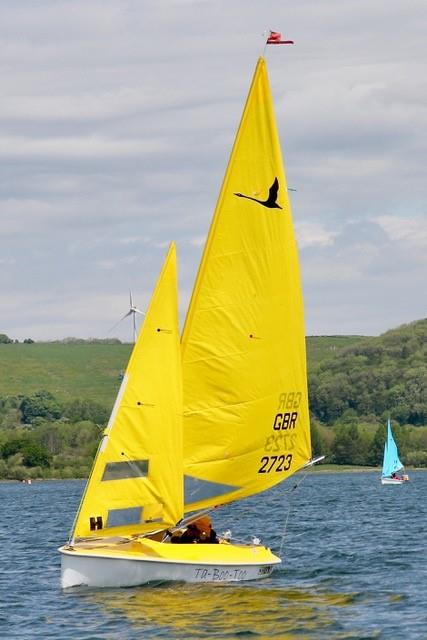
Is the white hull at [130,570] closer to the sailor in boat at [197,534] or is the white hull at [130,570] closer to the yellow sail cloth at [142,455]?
the sailor in boat at [197,534]

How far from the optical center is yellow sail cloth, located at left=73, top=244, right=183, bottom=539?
34.7 metres

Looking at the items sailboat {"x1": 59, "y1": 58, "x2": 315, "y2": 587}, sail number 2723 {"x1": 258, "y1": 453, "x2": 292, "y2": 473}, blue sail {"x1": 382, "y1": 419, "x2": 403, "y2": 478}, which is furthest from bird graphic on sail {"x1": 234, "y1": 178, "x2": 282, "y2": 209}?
blue sail {"x1": 382, "y1": 419, "x2": 403, "y2": 478}

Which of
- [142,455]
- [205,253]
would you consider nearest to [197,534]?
[142,455]

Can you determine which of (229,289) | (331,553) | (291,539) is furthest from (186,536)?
(291,539)

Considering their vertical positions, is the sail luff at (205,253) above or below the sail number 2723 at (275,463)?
above

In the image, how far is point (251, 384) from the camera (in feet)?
116

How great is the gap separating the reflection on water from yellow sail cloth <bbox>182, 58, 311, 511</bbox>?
8.65 feet

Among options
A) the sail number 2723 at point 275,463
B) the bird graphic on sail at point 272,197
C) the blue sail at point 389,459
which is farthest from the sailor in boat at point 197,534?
the blue sail at point 389,459

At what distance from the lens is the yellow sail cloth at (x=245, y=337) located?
34469mm

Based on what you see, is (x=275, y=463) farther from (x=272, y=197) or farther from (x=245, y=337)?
(x=272, y=197)

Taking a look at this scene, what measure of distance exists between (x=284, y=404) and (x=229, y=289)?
128 inches

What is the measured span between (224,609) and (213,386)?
5649mm

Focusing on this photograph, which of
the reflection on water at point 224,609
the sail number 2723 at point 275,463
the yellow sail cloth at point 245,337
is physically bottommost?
the reflection on water at point 224,609

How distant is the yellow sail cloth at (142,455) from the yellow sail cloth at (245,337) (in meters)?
0.45
